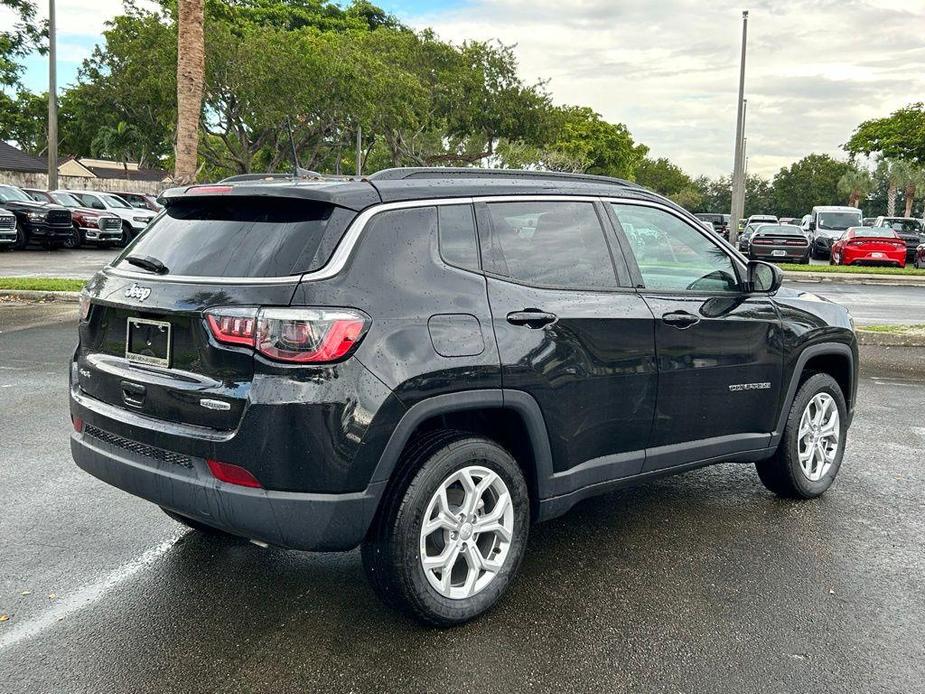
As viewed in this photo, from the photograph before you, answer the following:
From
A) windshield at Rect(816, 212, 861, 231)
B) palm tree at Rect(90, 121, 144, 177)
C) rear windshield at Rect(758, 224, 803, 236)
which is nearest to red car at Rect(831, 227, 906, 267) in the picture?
rear windshield at Rect(758, 224, 803, 236)

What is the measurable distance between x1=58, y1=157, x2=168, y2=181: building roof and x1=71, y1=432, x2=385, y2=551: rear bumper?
87.3 m

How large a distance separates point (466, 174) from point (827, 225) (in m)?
30.5

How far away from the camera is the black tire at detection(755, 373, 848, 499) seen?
16.7 feet

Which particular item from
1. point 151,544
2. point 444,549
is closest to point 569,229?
point 444,549

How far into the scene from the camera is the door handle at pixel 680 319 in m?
4.29

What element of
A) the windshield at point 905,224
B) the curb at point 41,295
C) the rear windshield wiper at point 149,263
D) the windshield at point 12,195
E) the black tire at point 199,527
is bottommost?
the black tire at point 199,527

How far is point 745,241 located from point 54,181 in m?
24.4

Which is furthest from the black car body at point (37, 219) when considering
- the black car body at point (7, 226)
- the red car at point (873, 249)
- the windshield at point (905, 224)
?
the windshield at point (905, 224)

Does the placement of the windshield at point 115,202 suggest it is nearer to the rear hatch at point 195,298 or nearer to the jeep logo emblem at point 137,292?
the rear hatch at point 195,298

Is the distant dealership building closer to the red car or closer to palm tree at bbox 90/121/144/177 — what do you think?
palm tree at bbox 90/121/144/177

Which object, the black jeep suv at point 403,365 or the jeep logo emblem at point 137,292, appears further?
the jeep logo emblem at point 137,292

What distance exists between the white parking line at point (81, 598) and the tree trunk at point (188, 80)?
12.9 metres

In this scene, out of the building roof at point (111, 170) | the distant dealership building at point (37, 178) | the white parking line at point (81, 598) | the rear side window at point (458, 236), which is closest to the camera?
the white parking line at point (81, 598)

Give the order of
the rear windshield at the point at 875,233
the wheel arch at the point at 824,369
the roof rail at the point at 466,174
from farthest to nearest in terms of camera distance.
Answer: the rear windshield at the point at 875,233
the wheel arch at the point at 824,369
the roof rail at the point at 466,174
